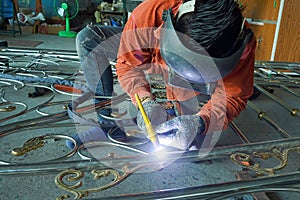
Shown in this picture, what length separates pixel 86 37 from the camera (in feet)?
3.98

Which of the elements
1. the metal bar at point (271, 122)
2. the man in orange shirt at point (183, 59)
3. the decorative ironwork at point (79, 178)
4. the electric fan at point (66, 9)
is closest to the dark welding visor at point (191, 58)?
the man in orange shirt at point (183, 59)

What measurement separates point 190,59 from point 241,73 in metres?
0.29

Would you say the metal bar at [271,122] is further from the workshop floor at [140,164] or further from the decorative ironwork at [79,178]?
the decorative ironwork at [79,178]

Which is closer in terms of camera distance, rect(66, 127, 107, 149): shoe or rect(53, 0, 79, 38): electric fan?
rect(66, 127, 107, 149): shoe

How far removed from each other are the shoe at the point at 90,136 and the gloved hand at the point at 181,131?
0.37 meters

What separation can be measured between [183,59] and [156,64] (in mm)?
377

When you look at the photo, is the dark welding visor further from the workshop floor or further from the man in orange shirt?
the workshop floor

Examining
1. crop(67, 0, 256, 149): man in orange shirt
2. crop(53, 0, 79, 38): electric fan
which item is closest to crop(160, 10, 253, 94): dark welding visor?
crop(67, 0, 256, 149): man in orange shirt

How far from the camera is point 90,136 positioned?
1.10 m

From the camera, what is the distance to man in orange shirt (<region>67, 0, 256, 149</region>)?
0.66 meters

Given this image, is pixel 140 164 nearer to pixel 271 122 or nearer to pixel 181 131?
pixel 181 131

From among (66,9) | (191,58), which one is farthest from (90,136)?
(66,9)

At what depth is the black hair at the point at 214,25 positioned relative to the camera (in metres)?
0.64

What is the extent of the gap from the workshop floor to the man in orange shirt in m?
0.11
